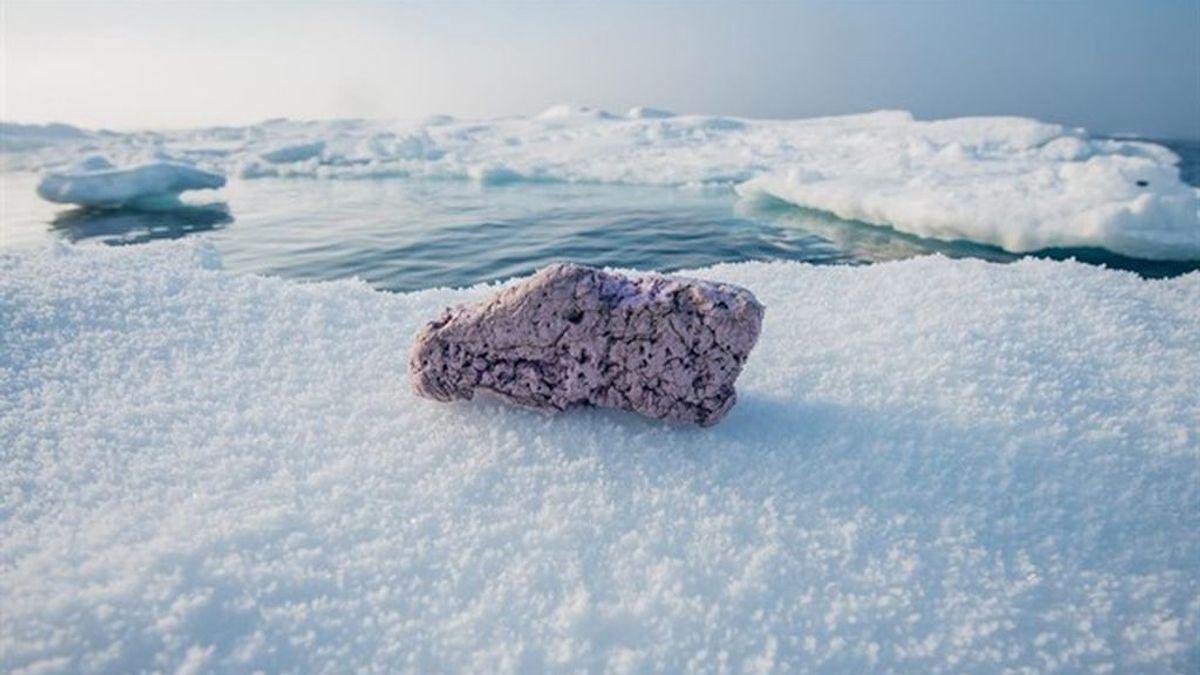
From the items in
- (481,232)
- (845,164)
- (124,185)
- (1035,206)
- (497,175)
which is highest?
(845,164)

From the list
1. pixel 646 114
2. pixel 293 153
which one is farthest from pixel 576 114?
pixel 293 153

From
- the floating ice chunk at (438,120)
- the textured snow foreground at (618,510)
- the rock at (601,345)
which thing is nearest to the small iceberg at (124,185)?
the textured snow foreground at (618,510)

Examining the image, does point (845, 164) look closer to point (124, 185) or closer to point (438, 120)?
point (124, 185)

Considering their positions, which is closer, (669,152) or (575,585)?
(575,585)

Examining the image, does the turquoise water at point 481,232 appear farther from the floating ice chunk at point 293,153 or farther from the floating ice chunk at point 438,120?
the floating ice chunk at point 438,120

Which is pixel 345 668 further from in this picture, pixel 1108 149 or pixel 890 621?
pixel 1108 149

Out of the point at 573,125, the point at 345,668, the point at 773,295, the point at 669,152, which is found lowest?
the point at 345,668

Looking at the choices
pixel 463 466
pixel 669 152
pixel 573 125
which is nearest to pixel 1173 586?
pixel 463 466
